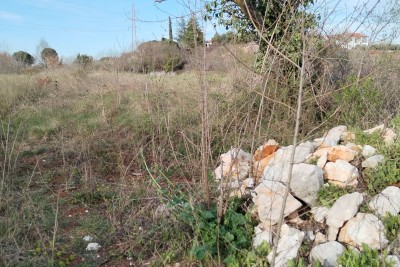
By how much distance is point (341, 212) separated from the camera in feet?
8.74

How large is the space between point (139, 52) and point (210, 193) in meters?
3.42

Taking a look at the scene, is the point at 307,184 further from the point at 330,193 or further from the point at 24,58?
the point at 24,58

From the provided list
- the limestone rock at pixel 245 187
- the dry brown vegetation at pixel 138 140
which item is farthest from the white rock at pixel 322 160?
the limestone rock at pixel 245 187

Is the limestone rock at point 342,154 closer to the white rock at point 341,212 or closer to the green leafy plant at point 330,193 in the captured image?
the green leafy plant at point 330,193

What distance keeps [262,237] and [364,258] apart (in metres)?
0.71

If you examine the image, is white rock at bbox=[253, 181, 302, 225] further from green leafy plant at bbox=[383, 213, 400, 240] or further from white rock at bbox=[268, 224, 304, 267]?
green leafy plant at bbox=[383, 213, 400, 240]

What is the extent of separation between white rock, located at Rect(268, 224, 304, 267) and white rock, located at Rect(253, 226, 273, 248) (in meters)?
0.09

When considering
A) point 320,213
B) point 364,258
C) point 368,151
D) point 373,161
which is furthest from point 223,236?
point 368,151

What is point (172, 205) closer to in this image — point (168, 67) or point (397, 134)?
point (397, 134)

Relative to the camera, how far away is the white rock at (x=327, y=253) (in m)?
2.40

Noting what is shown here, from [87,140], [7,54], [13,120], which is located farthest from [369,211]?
[7,54]

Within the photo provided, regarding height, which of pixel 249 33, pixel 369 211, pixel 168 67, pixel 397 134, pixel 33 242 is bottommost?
pixel 33 242

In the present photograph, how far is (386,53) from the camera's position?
19.4 ft

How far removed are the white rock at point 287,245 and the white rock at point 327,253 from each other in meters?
0.12
